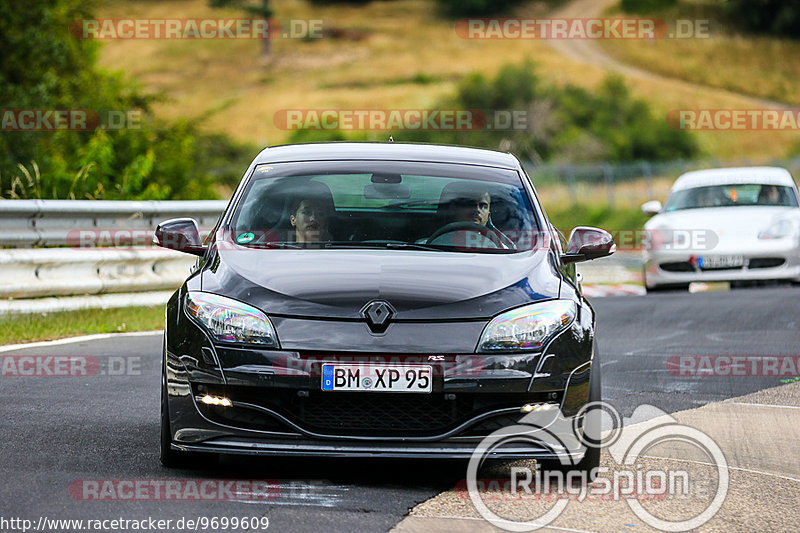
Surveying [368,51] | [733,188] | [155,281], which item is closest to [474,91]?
[368,51]

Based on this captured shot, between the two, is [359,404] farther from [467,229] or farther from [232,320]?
[467,229]

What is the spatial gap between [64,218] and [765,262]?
8.41m

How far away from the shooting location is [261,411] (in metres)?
5.63

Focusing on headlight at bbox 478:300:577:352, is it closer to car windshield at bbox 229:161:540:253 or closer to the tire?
the tire

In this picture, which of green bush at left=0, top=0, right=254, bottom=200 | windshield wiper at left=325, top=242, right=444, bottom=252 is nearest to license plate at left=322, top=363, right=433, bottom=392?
windshield wiper at left=325, top=242, right=444, bottom=252

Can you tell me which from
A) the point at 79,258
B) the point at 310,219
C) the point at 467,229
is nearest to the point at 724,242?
the point at 79,258

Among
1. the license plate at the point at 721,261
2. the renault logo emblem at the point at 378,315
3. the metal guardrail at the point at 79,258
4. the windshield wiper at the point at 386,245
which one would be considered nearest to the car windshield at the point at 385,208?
the windshield wiper at the point at 386,245

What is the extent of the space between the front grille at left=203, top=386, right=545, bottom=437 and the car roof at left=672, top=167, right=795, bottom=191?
12640mm

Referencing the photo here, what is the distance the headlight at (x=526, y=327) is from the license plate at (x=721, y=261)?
10938mm

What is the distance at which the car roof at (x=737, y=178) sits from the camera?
58.1 feet

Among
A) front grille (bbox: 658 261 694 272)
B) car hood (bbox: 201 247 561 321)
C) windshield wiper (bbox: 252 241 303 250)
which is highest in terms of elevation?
windshield wiper (bbox: 252 241 303 250)

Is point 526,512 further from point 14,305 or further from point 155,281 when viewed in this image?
point 155,281

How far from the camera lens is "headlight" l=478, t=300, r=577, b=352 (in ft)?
18.5

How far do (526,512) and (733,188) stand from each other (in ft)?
43.1
